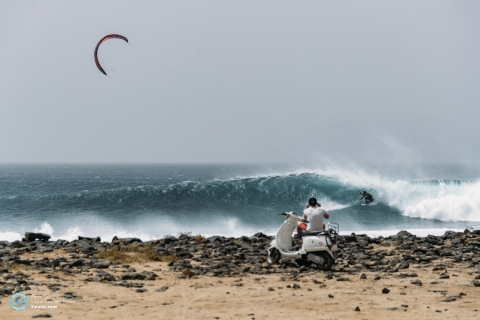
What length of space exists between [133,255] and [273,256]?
3.16 m

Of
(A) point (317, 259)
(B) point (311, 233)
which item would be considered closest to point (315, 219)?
(B) point (311, 233)

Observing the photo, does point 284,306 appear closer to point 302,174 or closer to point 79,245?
point 79,245

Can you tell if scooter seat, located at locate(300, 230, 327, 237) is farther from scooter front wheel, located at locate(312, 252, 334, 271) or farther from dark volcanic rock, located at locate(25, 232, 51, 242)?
dark volcanic rock, located at locate(25, 232, 51, 242)

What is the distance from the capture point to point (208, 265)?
11062mm

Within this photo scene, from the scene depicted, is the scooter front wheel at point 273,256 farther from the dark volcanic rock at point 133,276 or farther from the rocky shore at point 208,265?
the dark volcanic rock at point 133,276

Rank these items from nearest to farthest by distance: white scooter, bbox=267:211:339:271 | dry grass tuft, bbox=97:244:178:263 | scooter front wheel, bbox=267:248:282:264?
white scooter, bbox=267:211:339:271
scooter front wheel, bbox=267:248:282:264
dry grass tuft, bbox=97:244:178:263

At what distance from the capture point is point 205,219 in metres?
29.3

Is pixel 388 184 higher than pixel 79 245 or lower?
higher

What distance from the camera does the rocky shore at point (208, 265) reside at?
29.9 ft

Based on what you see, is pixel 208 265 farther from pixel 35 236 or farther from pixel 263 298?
pixel 35 236

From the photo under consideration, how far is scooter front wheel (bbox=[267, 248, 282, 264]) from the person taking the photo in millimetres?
11227

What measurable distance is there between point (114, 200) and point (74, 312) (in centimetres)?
2886

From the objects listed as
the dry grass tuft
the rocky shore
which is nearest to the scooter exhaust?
the rocky shore

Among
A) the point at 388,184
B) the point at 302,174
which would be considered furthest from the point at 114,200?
the point at 388,184
